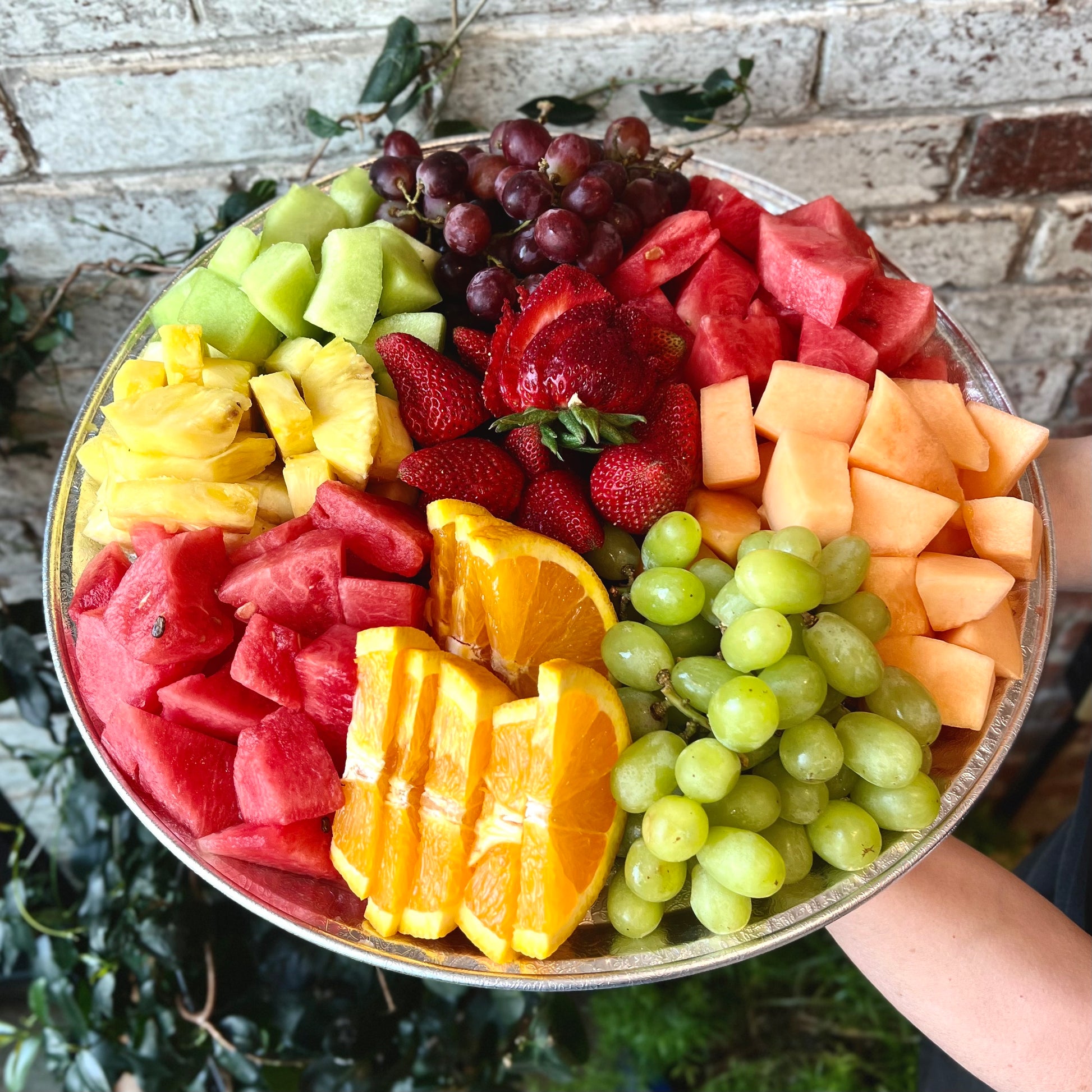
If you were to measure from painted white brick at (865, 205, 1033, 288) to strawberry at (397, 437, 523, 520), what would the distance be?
692 mm

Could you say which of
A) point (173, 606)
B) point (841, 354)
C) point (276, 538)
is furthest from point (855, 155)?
point (173, 606)

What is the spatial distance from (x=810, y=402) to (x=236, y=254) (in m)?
0.56

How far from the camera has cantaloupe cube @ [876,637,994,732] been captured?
2.31 feet

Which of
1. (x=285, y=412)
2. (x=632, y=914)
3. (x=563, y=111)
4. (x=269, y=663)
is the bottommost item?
(x=632, y=914)

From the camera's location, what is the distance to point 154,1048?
1.09m

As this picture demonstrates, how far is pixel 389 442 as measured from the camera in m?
0.80

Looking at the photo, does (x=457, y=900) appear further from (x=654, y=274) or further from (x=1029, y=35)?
(x=1029, y=35)

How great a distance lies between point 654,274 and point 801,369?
0.19 m

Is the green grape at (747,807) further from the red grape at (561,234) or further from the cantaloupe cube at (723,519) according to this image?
the red grape at (561,234)

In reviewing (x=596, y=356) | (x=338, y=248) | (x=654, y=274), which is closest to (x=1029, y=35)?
(x=654, y=274)

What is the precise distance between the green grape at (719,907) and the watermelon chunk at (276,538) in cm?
43

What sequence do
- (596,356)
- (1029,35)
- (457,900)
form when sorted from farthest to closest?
(1029,35), (596,356), (457,900)

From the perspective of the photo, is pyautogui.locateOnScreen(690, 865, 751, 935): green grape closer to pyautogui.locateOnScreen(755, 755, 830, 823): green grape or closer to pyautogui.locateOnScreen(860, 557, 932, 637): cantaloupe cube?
pyautogui.locateOnScreen(755, 755, 830, 823): green grape

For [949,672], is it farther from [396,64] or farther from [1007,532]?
[396,64]
